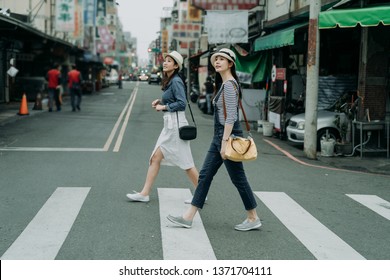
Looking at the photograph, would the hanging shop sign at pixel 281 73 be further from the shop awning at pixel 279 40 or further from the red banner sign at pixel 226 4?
the red banner sign at pixel 226 4

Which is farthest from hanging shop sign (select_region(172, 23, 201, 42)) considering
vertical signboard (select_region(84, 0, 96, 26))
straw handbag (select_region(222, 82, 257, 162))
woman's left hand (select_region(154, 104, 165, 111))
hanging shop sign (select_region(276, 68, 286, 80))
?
straw handbag (select_region(222, 82, 257, 162))

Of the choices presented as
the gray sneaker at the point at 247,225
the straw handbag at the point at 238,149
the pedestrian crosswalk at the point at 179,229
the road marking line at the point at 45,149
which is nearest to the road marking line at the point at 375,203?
the pedestrian crosswalk at the point at 179,229

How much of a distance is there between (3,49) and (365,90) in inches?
802

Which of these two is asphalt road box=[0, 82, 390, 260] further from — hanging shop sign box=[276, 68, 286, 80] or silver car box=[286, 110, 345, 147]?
hanging shop sign box=[276, 68, 286, 80]

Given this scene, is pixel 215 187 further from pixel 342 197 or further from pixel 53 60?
pixel 53 60

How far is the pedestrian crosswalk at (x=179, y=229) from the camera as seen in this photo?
5.37 metres

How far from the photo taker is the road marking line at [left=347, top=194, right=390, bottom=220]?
7.76 metres

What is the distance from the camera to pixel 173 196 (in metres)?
8.10

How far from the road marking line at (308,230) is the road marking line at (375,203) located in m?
1.07

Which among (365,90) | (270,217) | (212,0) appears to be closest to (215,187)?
(270,217)

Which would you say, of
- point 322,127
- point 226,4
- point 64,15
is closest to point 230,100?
point 322,127

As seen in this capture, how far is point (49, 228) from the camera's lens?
617 centimetres

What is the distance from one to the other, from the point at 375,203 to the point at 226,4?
17384 millimetres

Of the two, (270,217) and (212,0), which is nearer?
(270,217)
